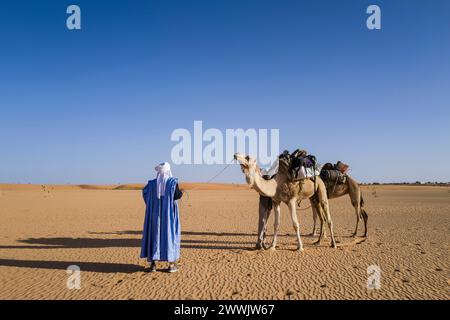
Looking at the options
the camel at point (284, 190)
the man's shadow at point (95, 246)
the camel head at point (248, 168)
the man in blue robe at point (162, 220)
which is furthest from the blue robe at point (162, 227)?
the camel at point (284, 190)

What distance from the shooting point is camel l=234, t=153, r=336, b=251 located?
8.79m

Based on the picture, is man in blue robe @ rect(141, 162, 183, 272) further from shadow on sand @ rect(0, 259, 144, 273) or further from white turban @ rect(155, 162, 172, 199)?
shadow on sand @ rect(0, 259, 144, 273)

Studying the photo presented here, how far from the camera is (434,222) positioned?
1691cm

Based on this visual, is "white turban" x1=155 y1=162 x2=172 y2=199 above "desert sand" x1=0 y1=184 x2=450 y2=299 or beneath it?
above

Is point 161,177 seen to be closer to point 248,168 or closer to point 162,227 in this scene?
point 162,227

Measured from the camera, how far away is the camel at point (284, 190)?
879 centimetres

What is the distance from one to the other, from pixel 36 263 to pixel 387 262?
9.43m

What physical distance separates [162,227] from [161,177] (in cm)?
116

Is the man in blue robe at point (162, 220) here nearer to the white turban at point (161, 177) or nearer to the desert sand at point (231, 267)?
the white turban at point (161, 177)

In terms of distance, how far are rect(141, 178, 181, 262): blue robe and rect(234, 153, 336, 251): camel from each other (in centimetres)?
197

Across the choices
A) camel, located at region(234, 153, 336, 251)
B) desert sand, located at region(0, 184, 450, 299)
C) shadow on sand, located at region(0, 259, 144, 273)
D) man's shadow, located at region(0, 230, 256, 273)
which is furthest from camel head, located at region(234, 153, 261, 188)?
shadow on sand, located at region(0, 259, 144, 273)

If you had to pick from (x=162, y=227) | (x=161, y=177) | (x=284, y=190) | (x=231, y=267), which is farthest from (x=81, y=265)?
(x=284, y=190)

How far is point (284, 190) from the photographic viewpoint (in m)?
9.74
